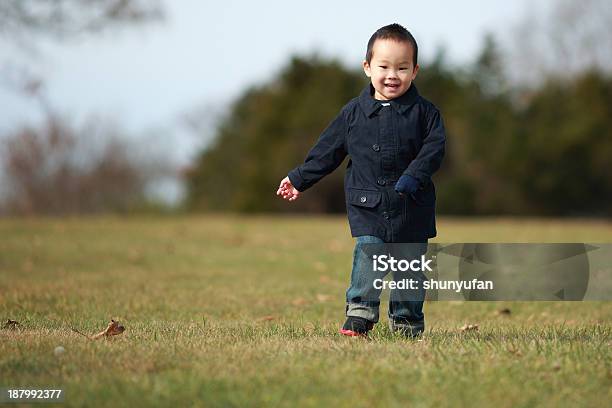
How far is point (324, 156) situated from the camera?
187 inches

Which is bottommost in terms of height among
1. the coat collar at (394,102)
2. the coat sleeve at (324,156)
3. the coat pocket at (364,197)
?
the coat pocket at (364,197)

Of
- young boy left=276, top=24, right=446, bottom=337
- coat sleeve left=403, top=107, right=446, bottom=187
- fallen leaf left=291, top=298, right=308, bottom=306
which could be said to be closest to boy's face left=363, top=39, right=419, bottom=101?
young boy left=276, top=24, right=446, bottom=337

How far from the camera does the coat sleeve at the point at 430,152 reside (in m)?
4.39

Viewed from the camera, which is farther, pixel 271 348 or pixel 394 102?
pixel 394 102

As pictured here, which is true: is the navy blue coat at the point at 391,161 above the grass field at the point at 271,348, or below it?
above

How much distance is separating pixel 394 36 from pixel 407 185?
2.86 ft

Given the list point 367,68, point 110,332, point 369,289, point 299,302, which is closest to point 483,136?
point 299,302

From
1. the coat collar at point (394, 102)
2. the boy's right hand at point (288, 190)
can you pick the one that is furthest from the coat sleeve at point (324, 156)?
the coat collar at point (394, 102)

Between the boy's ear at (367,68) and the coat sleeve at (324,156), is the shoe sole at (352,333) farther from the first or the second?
the boy's ear at (367,68)

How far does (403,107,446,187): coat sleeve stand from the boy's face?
24cm

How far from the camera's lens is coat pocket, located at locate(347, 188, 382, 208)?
14.8ft

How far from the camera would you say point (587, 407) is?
3.07 metres

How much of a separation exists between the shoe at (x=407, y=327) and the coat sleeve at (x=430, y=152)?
0.84 meters

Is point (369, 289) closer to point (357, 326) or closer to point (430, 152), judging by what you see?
point (357, 326)
